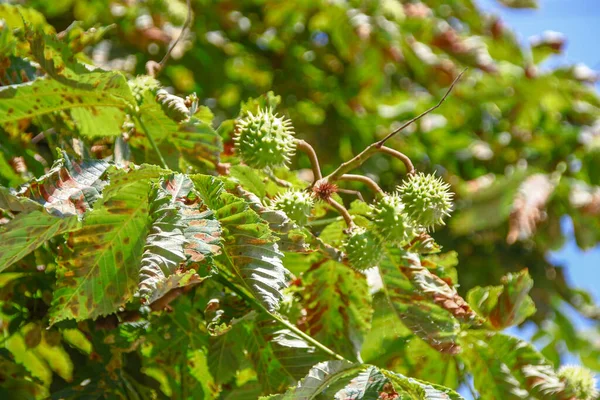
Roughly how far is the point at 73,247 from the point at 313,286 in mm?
427

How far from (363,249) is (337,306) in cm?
13

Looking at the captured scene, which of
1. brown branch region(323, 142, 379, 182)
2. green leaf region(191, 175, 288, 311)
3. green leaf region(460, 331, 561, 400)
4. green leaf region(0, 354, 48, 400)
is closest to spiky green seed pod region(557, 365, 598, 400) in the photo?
green leaf region(460, 331, 561, 400)

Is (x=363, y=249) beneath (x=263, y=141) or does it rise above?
beneath

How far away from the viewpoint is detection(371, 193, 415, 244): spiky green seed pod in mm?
1213

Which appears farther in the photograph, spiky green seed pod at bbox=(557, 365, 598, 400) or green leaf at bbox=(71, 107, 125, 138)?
spiky green seed pod at bbox=(557, 365, 598, 400)

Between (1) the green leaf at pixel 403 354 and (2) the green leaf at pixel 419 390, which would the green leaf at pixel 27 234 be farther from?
(1) the green leaf at pixel 403 354

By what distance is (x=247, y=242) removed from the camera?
1.02 metres

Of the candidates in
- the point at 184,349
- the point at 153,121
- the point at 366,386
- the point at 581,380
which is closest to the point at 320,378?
the point at 366,386

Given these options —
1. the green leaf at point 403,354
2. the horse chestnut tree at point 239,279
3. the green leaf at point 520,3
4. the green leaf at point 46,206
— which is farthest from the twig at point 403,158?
the green leaf at point 520,3

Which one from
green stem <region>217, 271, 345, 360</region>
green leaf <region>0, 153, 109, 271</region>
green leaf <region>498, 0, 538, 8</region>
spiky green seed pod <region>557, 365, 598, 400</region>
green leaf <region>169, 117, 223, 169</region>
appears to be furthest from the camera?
green leaf <region>498, 0, 538, 8</region>

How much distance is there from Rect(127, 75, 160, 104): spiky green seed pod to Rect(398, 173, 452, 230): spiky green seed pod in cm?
43

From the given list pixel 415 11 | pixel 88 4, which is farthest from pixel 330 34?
pixel 88 4

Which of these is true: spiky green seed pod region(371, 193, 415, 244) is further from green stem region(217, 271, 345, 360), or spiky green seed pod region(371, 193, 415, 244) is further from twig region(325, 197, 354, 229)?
green stem region(217, 271, 345, 360)

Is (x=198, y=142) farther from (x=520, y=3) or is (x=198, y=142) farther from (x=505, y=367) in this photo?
(x=520, y=3)
